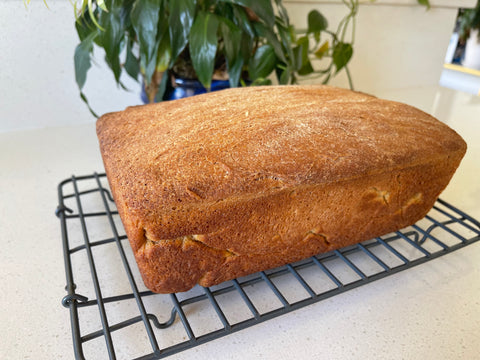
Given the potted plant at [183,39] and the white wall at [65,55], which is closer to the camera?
the potted plant at [183,39]

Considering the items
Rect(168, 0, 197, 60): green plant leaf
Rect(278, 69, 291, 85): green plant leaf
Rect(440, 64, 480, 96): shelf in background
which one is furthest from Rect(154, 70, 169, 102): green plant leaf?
Rect(440, 64, 480, 96): shelf in background

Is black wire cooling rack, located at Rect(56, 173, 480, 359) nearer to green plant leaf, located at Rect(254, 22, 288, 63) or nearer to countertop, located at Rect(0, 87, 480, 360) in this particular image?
countertop, located at Rect(0, 87, 480, 360)

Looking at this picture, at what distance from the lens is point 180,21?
3.30ft

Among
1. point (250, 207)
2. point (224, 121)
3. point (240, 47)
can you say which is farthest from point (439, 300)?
point (240, 47)

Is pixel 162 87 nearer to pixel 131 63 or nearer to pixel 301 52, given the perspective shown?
pixel 131 63

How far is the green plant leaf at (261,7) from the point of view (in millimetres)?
1008

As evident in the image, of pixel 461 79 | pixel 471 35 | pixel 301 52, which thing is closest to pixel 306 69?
pixel 301 52

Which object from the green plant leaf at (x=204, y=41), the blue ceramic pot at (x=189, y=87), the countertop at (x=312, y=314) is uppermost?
→ the green plant leaf at (x=204, y=41)

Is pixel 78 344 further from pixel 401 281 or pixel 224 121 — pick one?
pixel 401 281

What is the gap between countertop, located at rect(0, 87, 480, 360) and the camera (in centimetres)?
57

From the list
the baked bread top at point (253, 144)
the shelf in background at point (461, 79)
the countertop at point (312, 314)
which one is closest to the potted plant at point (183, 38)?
the baked bread top at point (253, 144)

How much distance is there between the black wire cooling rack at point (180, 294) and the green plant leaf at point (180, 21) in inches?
20.0

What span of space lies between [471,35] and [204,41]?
2226mm

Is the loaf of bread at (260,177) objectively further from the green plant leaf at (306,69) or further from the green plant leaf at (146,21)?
the green plant leaf at (306,69)
